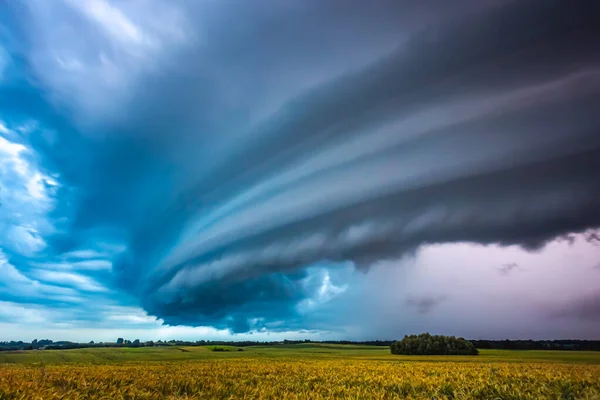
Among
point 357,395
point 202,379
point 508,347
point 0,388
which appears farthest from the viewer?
point 508,347

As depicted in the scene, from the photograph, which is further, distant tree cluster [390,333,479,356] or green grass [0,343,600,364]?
distant tree cluster [390,333,479,356]

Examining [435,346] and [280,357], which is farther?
[435,346]

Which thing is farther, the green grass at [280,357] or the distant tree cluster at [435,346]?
the distant tree cluster at [435,346]

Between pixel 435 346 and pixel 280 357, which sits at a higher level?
pixel 280 357

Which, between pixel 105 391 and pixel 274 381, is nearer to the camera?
pixel 105 391

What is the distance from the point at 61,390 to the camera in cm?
1279

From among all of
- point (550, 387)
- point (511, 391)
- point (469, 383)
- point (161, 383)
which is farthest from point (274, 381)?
point (550, 387)

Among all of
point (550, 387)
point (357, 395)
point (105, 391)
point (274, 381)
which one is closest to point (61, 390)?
point (105, 391)

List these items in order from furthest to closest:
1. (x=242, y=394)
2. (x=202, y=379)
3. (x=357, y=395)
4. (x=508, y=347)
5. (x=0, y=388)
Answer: (x=508, y=347) < (x=202, y=379) < (x=242, y=394) < (x=357, y=395) < (x=0, y=388)

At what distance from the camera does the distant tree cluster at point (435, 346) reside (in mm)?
101688

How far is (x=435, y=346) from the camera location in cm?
10381

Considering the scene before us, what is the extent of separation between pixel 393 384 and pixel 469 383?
3127mm

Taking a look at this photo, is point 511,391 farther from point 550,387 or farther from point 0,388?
point 0,388

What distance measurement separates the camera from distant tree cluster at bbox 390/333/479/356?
10169 centimetres
